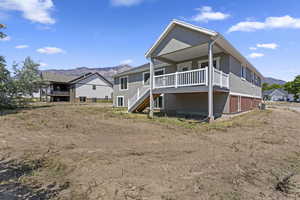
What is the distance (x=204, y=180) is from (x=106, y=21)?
16588 mm

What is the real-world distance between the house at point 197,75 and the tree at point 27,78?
14.8 m

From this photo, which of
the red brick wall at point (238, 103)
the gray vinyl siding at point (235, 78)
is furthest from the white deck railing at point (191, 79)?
the red brick wall at point (238, 103)

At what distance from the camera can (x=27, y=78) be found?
20375mm

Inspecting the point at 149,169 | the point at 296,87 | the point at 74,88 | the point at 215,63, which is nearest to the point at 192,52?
the point at 215,63

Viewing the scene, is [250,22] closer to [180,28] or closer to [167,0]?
[180,28]

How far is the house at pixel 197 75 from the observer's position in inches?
384

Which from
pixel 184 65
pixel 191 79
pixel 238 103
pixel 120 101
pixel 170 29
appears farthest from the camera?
pixel 120 101

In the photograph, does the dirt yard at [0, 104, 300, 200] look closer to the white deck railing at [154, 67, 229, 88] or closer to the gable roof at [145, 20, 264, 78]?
the white deck railing at [154, 67, 229, 88]

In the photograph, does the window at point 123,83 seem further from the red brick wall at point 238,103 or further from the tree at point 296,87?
the tree at point 296,87

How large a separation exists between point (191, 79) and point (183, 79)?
672mm

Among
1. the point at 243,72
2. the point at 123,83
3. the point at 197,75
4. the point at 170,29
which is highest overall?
the point at 170,29

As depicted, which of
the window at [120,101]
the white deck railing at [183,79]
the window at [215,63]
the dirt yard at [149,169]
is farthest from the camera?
the window at [120,101]

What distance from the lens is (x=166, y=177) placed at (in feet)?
10.4

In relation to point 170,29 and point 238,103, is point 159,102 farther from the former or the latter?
point 170,29
